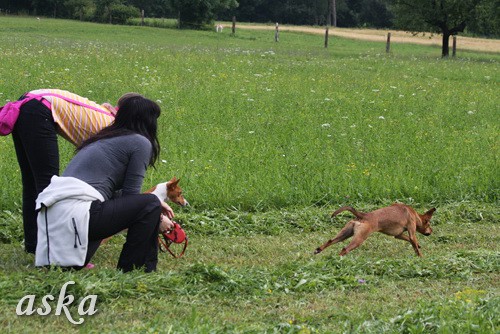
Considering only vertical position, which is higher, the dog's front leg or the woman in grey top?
the woman in grey top

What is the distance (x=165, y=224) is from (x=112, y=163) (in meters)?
0.82

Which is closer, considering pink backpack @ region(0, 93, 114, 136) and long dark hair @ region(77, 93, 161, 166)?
long dark hair @ region(77, 93, 161, 166)

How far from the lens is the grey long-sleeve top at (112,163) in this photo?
6.98m

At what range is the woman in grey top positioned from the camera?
6938mm

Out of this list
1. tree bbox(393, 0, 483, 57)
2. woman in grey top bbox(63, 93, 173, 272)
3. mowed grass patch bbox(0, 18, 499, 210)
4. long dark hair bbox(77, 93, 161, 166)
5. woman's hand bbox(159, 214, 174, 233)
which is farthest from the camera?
tree bbox(393, 0, 483, 57)

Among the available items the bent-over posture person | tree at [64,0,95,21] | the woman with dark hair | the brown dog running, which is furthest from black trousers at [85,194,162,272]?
tree at [64,0,95,21]

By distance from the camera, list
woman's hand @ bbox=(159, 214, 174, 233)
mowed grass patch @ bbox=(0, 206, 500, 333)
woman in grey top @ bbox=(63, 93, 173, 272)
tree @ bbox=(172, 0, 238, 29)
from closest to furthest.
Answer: mowed grass patch @ bbox=(0, 206, 500, 333) → woman in grey top @ bbox=(63, 93, 173, 272) → woman's hand @ bbox=(159, 214, 174, 233) → tree @ bbox=(172, 0, 238, 29)

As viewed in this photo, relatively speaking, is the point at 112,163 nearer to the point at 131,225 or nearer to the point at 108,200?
the point at 108,200

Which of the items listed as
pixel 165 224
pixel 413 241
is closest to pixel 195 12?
pixel 413 241

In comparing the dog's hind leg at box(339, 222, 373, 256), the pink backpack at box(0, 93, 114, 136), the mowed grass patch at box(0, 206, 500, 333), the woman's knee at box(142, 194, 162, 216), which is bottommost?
the mowed grass patch at box(0, 206, 500, 333)

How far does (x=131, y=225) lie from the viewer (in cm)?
703

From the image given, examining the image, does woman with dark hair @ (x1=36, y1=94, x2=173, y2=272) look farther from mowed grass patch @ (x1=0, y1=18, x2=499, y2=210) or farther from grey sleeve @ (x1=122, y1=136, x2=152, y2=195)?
mowed grass patch @ (x1=0, y1=18, x2=499, y2=210)

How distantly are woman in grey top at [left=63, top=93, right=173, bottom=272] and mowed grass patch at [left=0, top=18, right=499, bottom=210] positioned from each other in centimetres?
290

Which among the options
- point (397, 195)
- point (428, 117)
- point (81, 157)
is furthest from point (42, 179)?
point (428, 117)
